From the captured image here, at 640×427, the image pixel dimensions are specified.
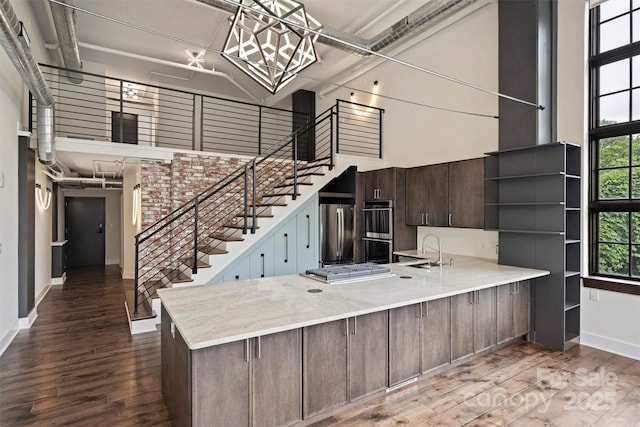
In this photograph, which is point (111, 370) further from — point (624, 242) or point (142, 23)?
point (142, 23)

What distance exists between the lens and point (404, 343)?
297 centimetres

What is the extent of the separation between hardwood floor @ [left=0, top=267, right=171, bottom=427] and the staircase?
484 millimetres

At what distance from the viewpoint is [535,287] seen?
424cm

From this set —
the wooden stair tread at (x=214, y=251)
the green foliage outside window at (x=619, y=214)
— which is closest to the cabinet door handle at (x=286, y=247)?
the wooden stair tread at (x=214, y=251)

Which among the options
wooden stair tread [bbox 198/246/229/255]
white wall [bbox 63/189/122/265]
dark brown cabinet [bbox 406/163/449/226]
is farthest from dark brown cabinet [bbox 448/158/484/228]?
white wall [bbox 63/189/122/265]

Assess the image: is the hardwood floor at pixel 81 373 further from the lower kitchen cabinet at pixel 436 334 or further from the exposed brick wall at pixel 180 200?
the lower kitchen cabinet at pixel 436 334

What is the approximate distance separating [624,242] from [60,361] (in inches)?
248

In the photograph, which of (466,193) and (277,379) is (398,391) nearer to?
(277,379)

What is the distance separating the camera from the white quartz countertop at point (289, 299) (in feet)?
7.06

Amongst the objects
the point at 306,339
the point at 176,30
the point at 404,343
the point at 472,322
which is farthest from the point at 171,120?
the point at 472,322

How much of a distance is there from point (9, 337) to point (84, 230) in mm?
7598

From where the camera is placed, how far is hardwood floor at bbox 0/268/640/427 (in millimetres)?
2660

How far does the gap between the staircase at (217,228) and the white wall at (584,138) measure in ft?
11.0

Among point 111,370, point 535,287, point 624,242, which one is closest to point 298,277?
point 111,370
